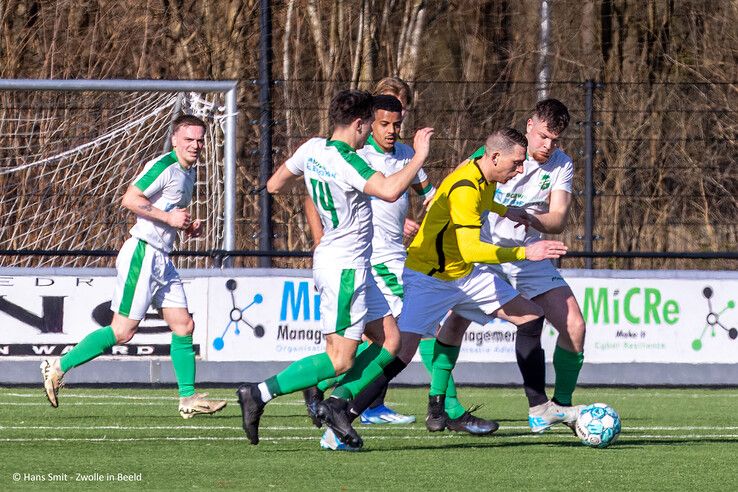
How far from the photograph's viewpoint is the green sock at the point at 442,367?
878 cm

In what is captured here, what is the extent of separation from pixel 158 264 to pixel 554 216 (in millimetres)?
2560

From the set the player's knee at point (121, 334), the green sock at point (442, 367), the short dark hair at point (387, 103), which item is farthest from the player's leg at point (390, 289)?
the player's knee at point (121, 334)

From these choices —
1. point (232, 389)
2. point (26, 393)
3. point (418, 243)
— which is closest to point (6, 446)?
point (418, 243)

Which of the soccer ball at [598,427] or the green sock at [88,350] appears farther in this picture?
the green sock at [88,350]

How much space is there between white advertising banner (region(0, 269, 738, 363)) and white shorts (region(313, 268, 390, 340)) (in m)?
5.05

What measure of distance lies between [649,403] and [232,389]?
3470 millimetres

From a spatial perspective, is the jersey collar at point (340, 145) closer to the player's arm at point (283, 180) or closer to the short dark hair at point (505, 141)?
the player's arm at point (283, 180)

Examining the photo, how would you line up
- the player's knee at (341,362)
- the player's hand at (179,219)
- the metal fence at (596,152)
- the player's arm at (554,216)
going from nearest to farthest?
the player's knee at (341,362)
the player's arm at (554,216)
the player's hand at (179,219)
the metal fence at (596,152)

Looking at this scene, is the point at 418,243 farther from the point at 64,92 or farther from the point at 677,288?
the point at 64,92

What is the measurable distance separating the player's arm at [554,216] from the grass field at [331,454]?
47.8 inches

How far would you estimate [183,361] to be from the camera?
31.0ft

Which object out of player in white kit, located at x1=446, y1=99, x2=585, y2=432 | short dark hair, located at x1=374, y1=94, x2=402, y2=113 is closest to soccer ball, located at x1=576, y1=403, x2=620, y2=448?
player in white kit, located at x1=446, y1=99, x2=585, y2=432

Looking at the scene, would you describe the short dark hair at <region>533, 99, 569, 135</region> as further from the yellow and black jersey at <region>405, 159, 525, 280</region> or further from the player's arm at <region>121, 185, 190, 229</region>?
the player's arm at <region>121, 185, 190, 229</region>

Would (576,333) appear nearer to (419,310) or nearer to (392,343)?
(419,310)
